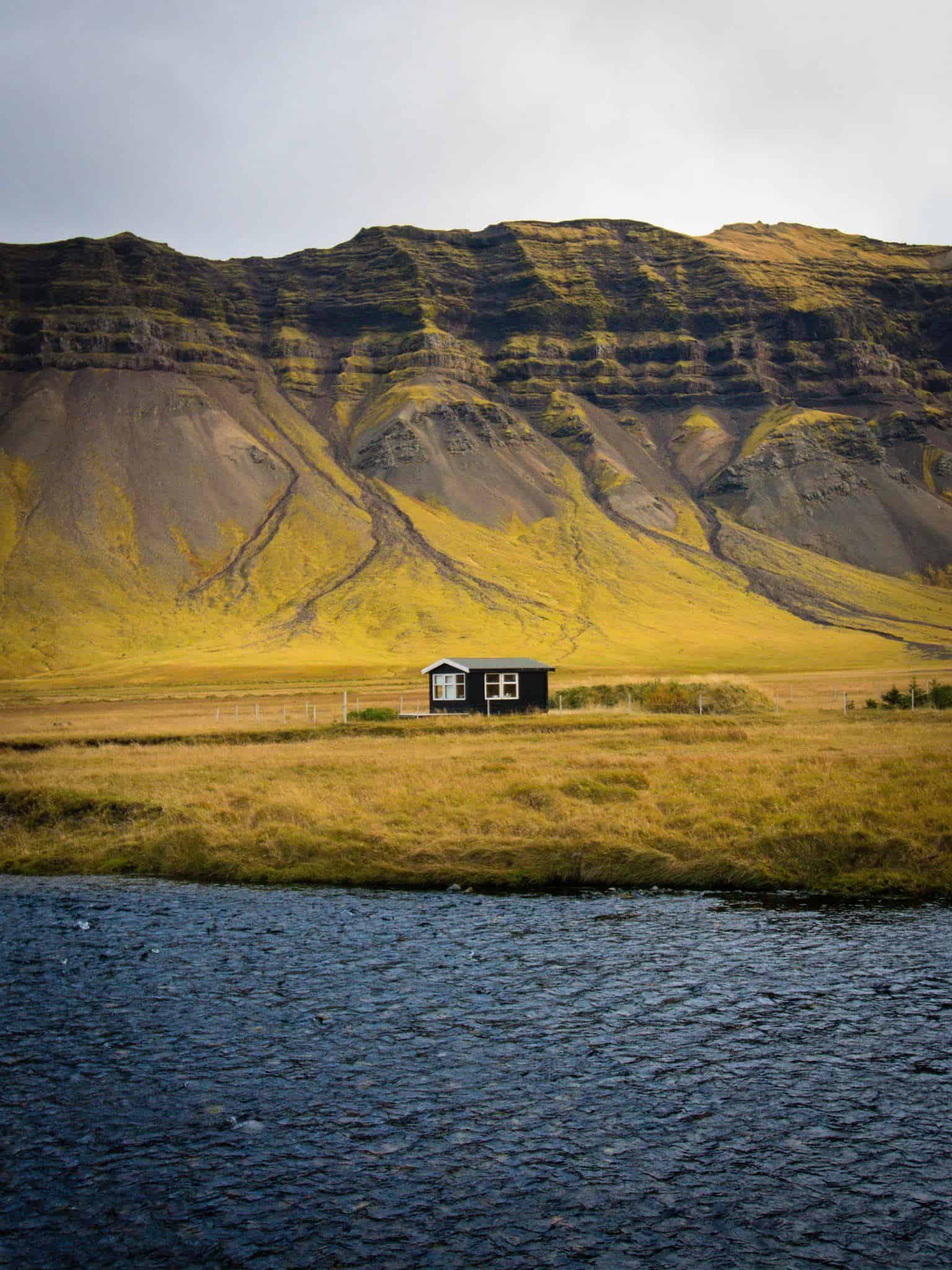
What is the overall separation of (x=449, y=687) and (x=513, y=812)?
36.7 metres

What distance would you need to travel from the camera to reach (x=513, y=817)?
102 feet

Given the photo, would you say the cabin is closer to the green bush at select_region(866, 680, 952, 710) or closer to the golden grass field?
the golden grass field

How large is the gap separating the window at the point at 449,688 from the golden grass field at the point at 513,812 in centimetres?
1709

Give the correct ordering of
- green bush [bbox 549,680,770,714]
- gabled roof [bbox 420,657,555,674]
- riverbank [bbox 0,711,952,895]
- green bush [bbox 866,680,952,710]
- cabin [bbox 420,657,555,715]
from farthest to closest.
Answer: green bush [bbox 549,680,770,714]
cabin [bbox 420,657,555,715]
gabled roof [bbox 420,657,555,674]
green bush [bbox 866,680,952,710]
riverbank [bbox 0,711,952,895]

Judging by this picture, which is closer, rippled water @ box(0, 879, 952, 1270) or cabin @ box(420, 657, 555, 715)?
rippled water @ box(0, 879, 952, 1270)

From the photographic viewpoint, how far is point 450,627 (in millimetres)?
161500

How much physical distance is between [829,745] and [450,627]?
119221 mm

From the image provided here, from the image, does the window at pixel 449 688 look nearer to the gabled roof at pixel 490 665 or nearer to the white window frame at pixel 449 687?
the white window frame at pixel 449 687

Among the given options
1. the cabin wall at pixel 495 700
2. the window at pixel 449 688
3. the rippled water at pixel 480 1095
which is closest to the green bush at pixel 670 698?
the cabin wall at pixel 495 700

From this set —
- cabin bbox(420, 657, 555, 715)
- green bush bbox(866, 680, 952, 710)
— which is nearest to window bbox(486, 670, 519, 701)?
cabin bbox(420, 657, 555, 715)

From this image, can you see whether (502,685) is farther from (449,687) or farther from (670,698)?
(670,698)

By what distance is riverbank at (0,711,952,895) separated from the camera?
27594 mm

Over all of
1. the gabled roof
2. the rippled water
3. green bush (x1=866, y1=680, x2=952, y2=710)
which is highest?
the gabled roof

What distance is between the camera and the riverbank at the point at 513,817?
27.6 meters
